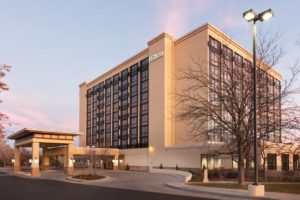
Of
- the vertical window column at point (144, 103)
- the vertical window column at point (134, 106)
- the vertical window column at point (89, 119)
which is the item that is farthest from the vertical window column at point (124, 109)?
the vertical window column at point (89, 119)

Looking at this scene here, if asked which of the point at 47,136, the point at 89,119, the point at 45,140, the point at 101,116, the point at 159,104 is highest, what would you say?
the point at 159,104

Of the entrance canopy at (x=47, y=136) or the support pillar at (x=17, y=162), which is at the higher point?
the entrance canopy at (x=47, y=136)

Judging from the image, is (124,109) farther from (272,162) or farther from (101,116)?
(272,162)

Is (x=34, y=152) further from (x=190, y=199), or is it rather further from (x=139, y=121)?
(x=190, y=199)

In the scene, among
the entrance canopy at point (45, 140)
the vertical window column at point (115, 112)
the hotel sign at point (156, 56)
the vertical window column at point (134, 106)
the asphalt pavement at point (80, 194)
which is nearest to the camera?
the asphalt pavement at point (80, 194)

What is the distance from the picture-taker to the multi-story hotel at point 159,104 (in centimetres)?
5606

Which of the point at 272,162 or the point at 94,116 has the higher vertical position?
the point at 94,116

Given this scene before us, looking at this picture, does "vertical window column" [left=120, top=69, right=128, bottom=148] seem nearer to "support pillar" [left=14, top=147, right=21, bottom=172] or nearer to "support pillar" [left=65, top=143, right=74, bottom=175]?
"support pillar" [left=65, top=143, right=74, bottom=175]

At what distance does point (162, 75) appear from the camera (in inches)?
2539

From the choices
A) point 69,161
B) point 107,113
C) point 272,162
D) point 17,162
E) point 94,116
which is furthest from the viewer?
point 94,116

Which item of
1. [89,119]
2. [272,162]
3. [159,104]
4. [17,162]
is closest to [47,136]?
[17,162]

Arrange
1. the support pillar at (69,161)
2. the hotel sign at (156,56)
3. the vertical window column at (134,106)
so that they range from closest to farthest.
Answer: the support pillar at (69,161), the hotel sign at (156,56), the vertical window column at (134,106)

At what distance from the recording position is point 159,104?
64688mm

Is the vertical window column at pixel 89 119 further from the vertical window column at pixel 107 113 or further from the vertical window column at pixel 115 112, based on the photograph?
the vertical window column at pixel 115 112
